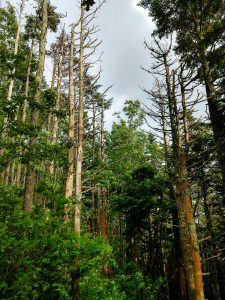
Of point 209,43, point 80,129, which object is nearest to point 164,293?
point 80,129

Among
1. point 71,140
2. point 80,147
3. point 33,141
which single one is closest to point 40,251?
point 33,141

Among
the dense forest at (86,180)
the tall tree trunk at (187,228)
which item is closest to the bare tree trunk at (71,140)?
the dense forest at (86,180)

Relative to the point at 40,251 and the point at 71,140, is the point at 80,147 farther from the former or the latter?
the point at 40,251

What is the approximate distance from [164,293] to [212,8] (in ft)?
45.6

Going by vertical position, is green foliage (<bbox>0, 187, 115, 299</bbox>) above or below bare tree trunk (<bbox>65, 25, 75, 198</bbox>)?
below

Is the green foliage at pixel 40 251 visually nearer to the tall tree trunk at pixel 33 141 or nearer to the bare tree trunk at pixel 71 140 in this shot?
the tall tree trunk at pixel 33 141

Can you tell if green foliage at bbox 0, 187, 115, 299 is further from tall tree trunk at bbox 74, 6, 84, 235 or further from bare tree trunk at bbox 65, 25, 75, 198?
bare tree trunk at bbox 65, 25, 75, 198

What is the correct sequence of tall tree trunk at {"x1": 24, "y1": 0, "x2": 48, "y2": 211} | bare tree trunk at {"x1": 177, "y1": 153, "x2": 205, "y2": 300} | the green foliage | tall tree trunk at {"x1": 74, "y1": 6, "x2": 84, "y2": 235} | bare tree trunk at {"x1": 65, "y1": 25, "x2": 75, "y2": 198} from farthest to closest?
bare tree trunk at {"x1": 65, "y1": 25, "x2": 75, "y2": 198}, tall tree trunk at {"x1": 74, "y1": 6, "x2": 84, "y2": 235}, tall tree trunk at {"x1": 24, "y1": 0, "x2": 48, "y2": 211}, bare tree trunk at {"x1": 177, "y1": 153, "x2": 205, "y2": 300}, the green foliage

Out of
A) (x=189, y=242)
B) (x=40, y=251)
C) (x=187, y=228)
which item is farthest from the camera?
(x=187, y=228)

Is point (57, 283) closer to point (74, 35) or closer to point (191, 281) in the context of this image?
point (191, 281)

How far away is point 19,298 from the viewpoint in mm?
4410

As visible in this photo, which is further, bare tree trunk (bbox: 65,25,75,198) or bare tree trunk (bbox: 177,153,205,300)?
bare tree trunk (bbox: 65,25,75,198)

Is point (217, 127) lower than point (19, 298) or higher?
higher

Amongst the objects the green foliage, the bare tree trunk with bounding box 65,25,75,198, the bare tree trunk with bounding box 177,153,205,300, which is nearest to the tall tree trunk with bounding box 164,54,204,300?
the bare tree trunk with bounding box 177,153,205,300
